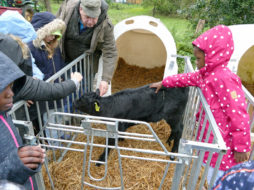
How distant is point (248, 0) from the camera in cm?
580

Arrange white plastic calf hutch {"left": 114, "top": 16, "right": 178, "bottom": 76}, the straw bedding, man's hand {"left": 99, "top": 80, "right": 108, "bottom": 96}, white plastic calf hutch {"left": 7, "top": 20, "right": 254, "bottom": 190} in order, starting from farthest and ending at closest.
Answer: white plastic calf hutch {"left": 114, "top": 16, "right": 178, "bottom": 76}, man's hand {"left": 99, "top": 80, "right": 108, "bottom": 96}, the straw bedding, white plastic calf hutch {"left": 7, "top": 20, "right": 254, "bottom": 190}

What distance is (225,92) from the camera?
1.83 metres

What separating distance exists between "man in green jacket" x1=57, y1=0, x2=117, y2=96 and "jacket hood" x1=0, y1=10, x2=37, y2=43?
0.76 meters

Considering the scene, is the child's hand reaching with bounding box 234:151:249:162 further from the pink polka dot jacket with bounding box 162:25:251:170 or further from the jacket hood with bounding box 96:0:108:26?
the jacket hood with bounding box 96:0:108:26

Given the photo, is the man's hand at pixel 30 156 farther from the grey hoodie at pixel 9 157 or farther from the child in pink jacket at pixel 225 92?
the child in pink jacket at pixel 225 92

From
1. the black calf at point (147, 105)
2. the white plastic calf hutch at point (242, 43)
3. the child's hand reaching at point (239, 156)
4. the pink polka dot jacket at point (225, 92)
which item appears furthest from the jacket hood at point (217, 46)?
the black calf at point (147, 105)

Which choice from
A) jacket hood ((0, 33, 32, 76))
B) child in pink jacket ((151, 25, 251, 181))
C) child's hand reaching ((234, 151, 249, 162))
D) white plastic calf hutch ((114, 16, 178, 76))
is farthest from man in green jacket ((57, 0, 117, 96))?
white plastic calf hutch ((114, 16, 178, 76))

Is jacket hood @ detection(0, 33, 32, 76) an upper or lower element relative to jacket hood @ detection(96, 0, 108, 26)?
lower

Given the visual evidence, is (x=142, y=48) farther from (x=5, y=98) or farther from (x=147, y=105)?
(x=5, y=98)

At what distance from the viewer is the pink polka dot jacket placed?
175 cm

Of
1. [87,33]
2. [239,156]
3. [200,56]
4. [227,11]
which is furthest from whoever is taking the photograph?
[227,11]

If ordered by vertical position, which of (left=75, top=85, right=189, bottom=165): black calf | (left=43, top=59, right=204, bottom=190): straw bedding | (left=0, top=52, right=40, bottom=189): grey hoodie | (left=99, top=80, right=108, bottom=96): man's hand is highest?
(left=0, top=52, right=40, bottom=189): grey hoodie

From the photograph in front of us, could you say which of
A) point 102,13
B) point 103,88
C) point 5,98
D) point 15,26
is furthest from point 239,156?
point 15,26

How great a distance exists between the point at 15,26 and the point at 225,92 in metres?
2.42
